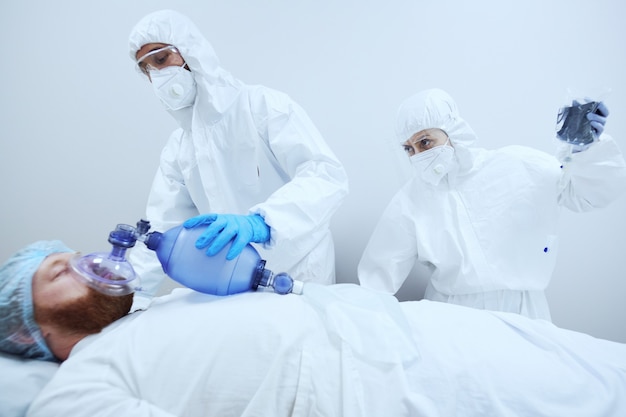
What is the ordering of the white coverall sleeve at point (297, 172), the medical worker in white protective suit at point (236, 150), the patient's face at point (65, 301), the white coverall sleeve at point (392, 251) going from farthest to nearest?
the white coverall sleeve at point (392, 251), the medical worker in white protective suit at point (236, 150), the white coverall sleeve at point (297, 172), the patient's face at point (65, 301)

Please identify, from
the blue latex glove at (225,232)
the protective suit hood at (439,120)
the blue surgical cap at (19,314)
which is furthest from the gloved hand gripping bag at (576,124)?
the blue surgical cap at (19,314)

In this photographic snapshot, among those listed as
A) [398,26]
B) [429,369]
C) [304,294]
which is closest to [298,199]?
[304,294]

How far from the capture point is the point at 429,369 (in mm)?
683

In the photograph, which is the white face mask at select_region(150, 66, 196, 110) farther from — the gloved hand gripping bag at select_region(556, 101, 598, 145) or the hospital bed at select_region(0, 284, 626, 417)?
the gloved hand gripping bag at select_region(556, 101, 598, 145)

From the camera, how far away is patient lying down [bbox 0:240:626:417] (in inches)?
24.9

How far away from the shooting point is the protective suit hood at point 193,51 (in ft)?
3.66

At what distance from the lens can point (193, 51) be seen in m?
1.14

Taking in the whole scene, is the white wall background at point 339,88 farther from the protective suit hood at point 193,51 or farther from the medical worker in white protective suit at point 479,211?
the protective suit hood at point 193,51

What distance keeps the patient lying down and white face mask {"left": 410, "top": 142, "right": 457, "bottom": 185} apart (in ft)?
2.07

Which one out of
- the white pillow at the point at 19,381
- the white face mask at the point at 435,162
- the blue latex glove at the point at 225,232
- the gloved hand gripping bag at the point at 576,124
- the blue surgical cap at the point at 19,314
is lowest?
the white pillow at the point at 19,381

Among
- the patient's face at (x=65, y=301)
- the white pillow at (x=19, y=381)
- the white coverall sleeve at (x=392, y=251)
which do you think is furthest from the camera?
the white coverall sleeve at (x=392, y=251)

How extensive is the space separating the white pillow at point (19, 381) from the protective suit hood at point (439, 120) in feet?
4.28

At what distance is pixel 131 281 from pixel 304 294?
43 centimetres

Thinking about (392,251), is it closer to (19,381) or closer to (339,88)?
(339,88)
